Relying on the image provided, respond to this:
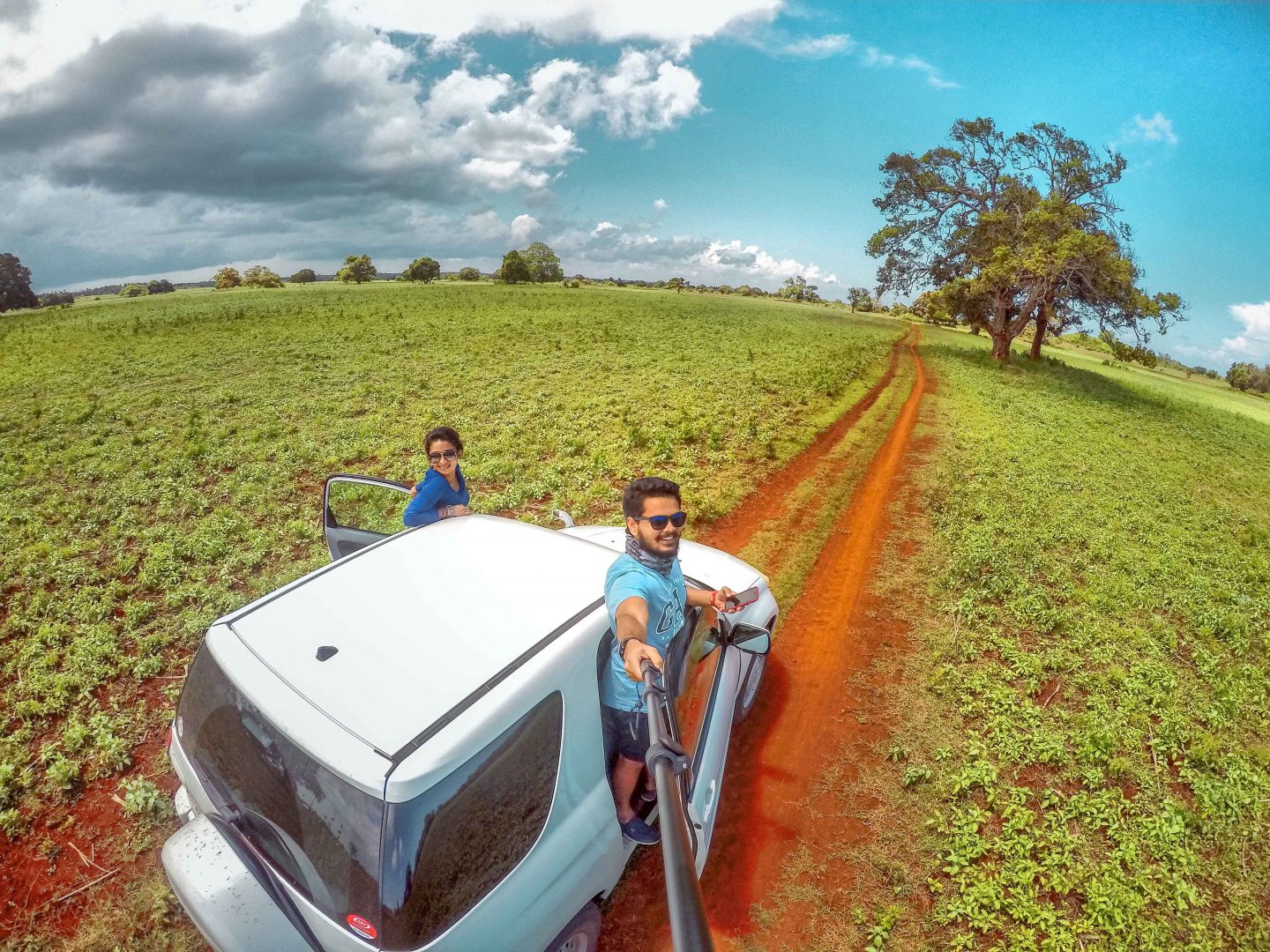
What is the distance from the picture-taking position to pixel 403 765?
226 cm

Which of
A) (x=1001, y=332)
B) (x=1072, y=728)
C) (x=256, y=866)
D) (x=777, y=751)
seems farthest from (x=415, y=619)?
(x=1001, y=332)

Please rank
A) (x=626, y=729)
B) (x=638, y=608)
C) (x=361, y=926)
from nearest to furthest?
(x=361, y=926), (x=638, y=608), (x=626, y=729)

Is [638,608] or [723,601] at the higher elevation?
[638,608]

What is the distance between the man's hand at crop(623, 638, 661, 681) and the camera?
8.45ft

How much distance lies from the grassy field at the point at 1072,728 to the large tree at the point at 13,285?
3713 inches

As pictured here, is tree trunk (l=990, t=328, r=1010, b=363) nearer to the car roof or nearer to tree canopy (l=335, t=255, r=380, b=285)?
the car roof

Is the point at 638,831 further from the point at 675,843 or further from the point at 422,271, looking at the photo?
the point at 422,271

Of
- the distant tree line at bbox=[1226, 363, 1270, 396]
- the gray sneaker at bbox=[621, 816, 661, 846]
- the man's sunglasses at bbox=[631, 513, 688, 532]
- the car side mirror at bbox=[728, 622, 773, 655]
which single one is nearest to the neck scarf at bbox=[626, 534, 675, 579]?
the man's sunglasses at bbox=[631, 513, 688, 532]

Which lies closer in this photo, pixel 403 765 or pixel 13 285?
pixel 403 765

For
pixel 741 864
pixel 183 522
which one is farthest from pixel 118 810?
pixel 183 522

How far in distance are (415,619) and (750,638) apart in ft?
6.88

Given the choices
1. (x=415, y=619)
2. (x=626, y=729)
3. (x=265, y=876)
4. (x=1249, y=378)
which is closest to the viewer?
(x=265, y=876)

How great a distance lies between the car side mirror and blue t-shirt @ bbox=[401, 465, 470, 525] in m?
3.12

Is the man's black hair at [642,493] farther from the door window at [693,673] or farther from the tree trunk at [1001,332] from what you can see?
the tree trunk at [1001,332]
